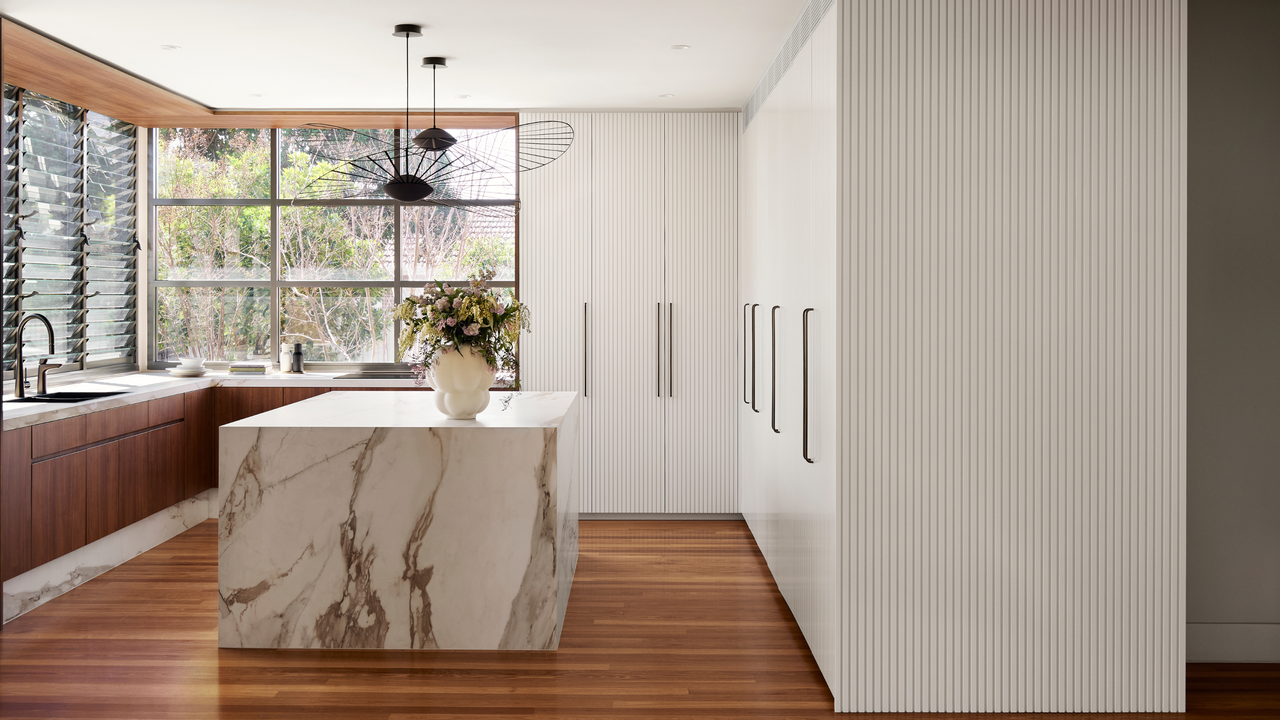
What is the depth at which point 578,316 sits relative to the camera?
508cm

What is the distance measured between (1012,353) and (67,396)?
14.7ft

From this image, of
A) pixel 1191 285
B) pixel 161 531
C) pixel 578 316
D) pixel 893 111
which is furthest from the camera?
pixel 578 316

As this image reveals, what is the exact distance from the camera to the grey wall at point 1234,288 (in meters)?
3.01

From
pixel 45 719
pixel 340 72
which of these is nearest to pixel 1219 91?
pixel 340 72

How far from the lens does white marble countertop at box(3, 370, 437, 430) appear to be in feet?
11.8

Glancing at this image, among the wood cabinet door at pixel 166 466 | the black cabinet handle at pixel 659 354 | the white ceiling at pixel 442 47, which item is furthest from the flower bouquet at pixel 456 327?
the wood cabinet door at pixel 166 466

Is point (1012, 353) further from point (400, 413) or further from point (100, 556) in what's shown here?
point (100, 556)

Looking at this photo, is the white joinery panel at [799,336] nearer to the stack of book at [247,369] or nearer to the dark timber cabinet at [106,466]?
the dark timber cabinet at [106,466]

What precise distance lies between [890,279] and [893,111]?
53 cm

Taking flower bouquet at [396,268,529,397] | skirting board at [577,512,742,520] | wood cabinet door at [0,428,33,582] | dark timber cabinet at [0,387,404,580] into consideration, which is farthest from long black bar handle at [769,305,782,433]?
wood cabinet door at [0,428,33,582]

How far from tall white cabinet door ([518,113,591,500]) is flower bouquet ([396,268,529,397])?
5.99 ft

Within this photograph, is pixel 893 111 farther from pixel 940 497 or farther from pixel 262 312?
pixel 262 312

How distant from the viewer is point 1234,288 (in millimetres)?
3021

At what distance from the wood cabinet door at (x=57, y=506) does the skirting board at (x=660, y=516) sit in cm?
266
